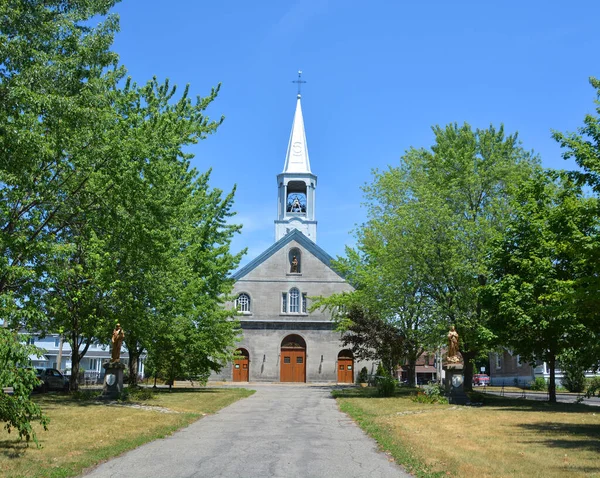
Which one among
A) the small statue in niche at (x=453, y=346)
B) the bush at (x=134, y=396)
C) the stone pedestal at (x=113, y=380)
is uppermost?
the small statue in niche at (x=453, y=346)

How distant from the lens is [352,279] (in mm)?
36844

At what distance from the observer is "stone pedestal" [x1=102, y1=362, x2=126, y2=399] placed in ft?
74.9

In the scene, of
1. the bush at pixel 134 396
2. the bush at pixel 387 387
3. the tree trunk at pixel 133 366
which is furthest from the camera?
the tree trunk at pixel 133 366

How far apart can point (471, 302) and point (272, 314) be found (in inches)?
985

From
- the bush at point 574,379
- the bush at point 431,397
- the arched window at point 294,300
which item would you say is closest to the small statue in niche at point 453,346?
the bush at point 431,397

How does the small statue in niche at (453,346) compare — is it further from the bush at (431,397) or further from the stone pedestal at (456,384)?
the bush at (431,397)

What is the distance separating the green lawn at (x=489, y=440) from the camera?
9.74 m

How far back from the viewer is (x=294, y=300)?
51062mm

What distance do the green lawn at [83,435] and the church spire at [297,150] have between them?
4023 cm

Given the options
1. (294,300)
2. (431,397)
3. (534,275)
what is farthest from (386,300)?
(294,300)

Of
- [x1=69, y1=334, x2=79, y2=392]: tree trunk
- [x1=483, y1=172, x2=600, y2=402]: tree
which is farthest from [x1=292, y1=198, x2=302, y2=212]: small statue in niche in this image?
[x1=69, y1=334, x2=79, y2=392]: tree trunk

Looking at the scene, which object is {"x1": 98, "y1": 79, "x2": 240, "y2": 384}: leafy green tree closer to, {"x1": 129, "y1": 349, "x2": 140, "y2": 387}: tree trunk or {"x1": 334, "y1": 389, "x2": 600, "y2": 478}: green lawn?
{"x1": 129, "y1": 349, "x2": 140, "y2": 387}: tree trunk

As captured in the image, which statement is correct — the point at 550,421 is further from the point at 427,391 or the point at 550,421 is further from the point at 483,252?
the point at 483,252

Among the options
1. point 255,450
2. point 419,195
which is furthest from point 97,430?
point 419,195
